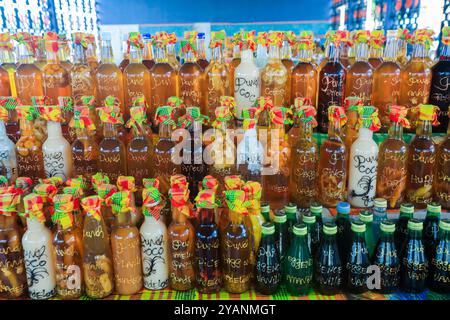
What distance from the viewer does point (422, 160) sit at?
5.13 ft

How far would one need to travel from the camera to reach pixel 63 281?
1.40m

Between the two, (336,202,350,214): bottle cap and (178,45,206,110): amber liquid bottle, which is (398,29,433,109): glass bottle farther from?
(178,45,206,110): amber liquid bottle

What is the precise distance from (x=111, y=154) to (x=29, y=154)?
1.13ft

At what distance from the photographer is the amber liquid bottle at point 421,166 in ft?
5.09

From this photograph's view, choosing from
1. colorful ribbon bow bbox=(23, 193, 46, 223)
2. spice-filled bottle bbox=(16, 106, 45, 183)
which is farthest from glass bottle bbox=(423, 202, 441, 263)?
spice-filled bottle bbox=(16, 106, 45, 183)

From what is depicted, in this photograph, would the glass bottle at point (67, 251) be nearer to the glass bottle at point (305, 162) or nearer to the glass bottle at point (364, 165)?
the glass bottle at point (305, 162)

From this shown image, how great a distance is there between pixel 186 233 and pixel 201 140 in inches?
14.7

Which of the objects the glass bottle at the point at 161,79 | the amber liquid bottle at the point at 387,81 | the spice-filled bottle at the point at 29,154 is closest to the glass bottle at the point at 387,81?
the amber liquid bottle at the point at 387,81

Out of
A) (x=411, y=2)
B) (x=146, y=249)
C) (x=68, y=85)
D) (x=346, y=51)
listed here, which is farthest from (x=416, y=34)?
(x=411, y=2)

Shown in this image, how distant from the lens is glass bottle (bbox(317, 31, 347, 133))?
165 cm

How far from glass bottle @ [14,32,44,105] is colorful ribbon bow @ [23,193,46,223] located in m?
0.63

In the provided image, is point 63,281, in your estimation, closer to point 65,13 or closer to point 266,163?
point 266,163

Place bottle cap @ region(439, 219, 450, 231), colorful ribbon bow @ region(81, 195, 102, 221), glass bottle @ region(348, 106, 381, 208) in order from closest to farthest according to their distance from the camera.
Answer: colorful ribbon bow @ region(81, 195, 102, 221) < bottle cap @ region(439, 219, 450, 231) < glass bottle @ region(348, 106, 381, 208)

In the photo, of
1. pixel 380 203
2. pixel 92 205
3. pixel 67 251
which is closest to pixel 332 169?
pixel 380 203
